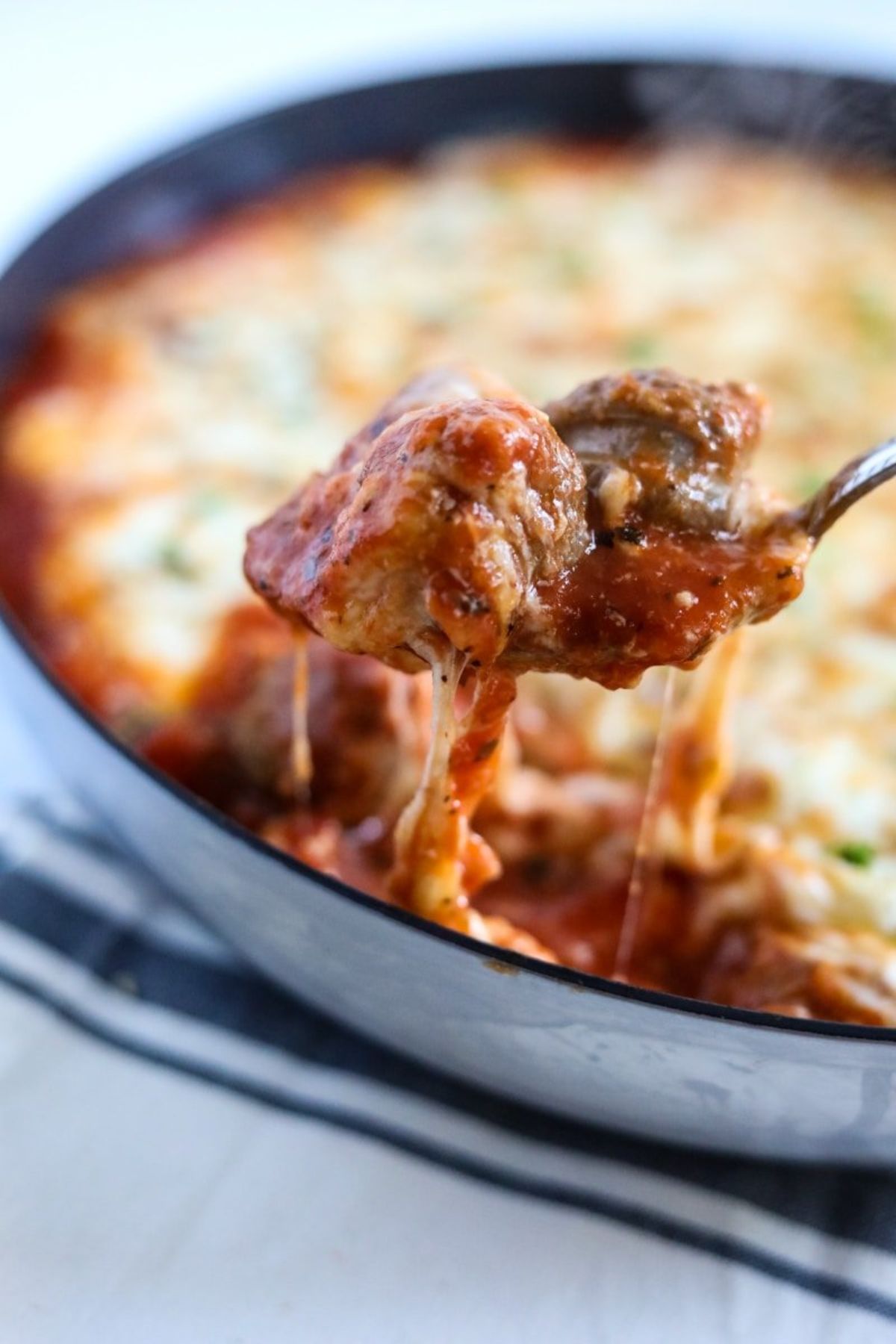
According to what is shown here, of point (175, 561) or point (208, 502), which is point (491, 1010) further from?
point (208, 502)

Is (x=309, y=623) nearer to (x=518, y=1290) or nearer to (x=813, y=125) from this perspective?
(x=518, y=1290)

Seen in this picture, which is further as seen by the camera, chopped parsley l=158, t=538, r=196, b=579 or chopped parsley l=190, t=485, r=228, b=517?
chopped parsley l=190, t=485, r=228, b=517

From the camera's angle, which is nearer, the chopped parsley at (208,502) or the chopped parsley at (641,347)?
the chopped parsley at (208,502)

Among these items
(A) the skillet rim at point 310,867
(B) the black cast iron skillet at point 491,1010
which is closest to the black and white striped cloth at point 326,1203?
(B) the black cast iron skillet at point 491,1010

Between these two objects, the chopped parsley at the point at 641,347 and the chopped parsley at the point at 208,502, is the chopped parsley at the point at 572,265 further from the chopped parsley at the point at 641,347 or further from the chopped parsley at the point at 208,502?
the chopped parsley at the point at 208,502

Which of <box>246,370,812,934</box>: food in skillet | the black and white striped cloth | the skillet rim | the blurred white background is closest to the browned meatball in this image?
<box>246,370,812,934</box>: food in skillet

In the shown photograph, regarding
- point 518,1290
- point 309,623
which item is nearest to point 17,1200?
point 518,1290

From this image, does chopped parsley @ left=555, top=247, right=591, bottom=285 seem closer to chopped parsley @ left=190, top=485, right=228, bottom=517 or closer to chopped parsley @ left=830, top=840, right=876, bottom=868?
chopped parsley @ left=190, top=485, right=228, bottom=517
